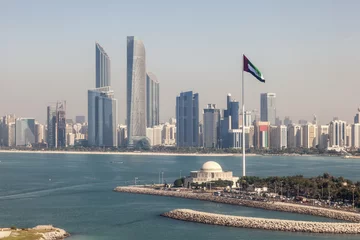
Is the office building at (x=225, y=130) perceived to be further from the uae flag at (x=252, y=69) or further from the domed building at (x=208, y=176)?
the uae flag at (x=252, y=69)

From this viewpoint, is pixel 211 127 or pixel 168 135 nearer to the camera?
pixel 211 127

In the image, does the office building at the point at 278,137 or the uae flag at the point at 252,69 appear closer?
the uae flag at the point at 252,69

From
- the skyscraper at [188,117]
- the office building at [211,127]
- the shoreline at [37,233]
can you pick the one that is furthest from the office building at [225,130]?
the shoreline at [37,233]

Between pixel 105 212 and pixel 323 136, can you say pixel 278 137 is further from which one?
pixel 105 212

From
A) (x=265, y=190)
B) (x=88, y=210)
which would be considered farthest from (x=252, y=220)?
(x=265, y=190)

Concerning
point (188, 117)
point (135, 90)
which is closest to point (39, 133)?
point (188, 117)

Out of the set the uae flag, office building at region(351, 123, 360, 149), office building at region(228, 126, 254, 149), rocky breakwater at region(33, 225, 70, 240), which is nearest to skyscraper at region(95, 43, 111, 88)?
office building at region(228, 126, 254, 149)
